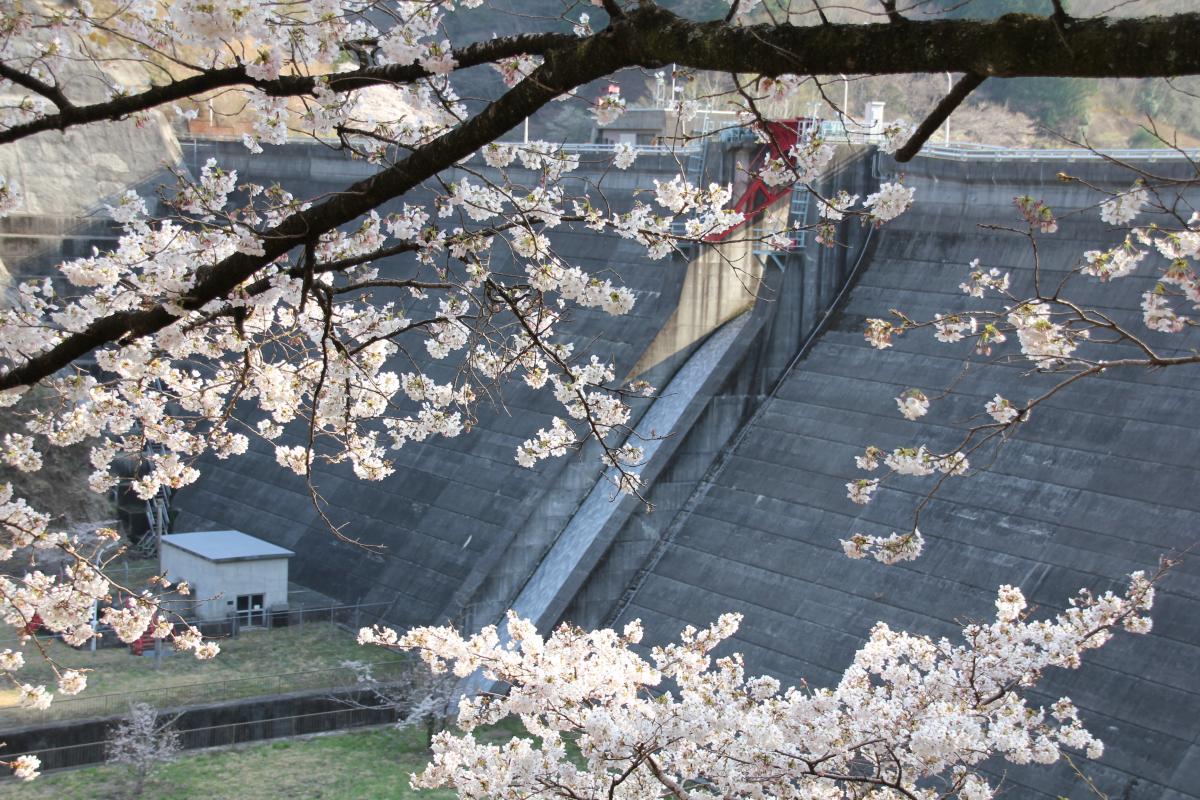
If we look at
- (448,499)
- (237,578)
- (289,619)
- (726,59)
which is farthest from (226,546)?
(726,59)

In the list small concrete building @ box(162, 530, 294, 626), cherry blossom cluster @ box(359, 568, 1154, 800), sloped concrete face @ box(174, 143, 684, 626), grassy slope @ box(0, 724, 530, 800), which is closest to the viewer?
cherry blossom cluster @ box(359, 568, 1154, 800)

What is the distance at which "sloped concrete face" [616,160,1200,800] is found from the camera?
12789 millimetres

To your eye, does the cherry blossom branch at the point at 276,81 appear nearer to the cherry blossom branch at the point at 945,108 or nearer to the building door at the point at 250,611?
the cherry blossom branch at the point at 945,108

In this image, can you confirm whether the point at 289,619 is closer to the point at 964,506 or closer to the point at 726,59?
the point at 964,506

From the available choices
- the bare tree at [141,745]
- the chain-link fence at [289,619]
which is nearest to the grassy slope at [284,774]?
the bare tree at [141,745]

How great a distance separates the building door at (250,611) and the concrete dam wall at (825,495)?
1.20 metres

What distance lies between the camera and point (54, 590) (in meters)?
6.88

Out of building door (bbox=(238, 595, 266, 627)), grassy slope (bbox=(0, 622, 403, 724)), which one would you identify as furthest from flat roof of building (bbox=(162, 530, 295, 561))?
grassy slope (bbox=(0, 622, 403, 724))

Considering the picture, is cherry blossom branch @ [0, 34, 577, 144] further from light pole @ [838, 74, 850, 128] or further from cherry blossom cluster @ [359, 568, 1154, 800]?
cherry blossom cluster @ [359, 568, 1154, 800]

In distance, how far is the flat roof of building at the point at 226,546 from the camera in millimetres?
19906

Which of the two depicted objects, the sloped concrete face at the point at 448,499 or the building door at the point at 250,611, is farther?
the building door at the point at 250,611

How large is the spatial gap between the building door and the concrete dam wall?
3.92 ft

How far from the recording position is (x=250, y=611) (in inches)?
784

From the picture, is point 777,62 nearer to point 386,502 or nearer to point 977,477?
point 977,477
